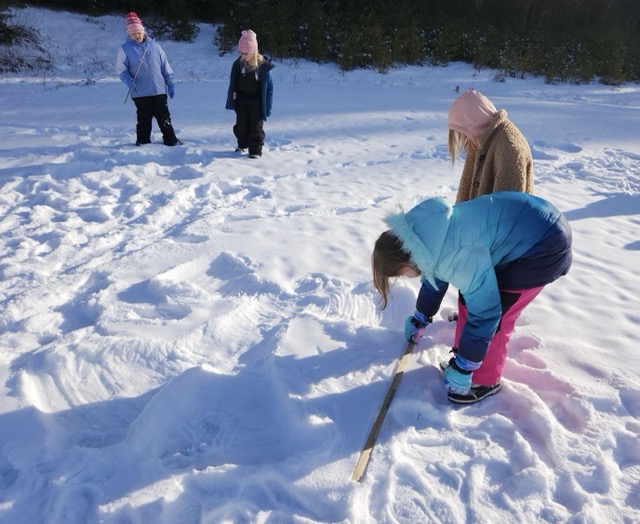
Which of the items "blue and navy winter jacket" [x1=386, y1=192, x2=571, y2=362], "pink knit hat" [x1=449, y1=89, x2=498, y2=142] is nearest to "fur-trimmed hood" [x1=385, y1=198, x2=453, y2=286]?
"blue and navy winter jacket" [x1=386, y1=192, x2=571, y2=362]

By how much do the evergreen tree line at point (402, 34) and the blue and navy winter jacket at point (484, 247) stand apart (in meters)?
12.2

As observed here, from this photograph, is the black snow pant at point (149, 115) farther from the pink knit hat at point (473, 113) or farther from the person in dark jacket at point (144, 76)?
the pink knit hat at point (473, 113)

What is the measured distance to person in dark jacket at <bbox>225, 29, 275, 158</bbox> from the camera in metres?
5.70

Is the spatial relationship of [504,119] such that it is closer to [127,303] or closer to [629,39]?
[127,303]

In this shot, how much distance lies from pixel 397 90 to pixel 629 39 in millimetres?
10089

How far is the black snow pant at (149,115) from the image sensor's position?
6.05m

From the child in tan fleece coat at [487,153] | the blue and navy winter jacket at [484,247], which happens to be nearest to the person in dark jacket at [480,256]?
the blue and navy winter jacket at [484,247]

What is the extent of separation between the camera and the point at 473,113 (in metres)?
2.56

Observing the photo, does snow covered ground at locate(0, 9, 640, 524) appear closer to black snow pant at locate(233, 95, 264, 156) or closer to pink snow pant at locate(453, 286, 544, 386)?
pink snow pant at locate(453, 286, 544, 386)

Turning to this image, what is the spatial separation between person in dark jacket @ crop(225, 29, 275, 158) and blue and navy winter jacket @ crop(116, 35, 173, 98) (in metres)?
0.95

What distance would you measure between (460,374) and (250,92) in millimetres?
4826

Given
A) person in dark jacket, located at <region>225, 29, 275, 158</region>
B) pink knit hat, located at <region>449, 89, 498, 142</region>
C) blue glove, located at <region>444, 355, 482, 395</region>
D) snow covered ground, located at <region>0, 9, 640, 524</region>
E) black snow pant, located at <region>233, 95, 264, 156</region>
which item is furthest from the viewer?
black snow pant, located at <region>233, 95, 264, 156</region>

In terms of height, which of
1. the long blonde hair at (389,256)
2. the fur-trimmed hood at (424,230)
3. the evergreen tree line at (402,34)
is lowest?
the long blonde hair at (389,256)

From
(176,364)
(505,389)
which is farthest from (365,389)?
(176,364)
